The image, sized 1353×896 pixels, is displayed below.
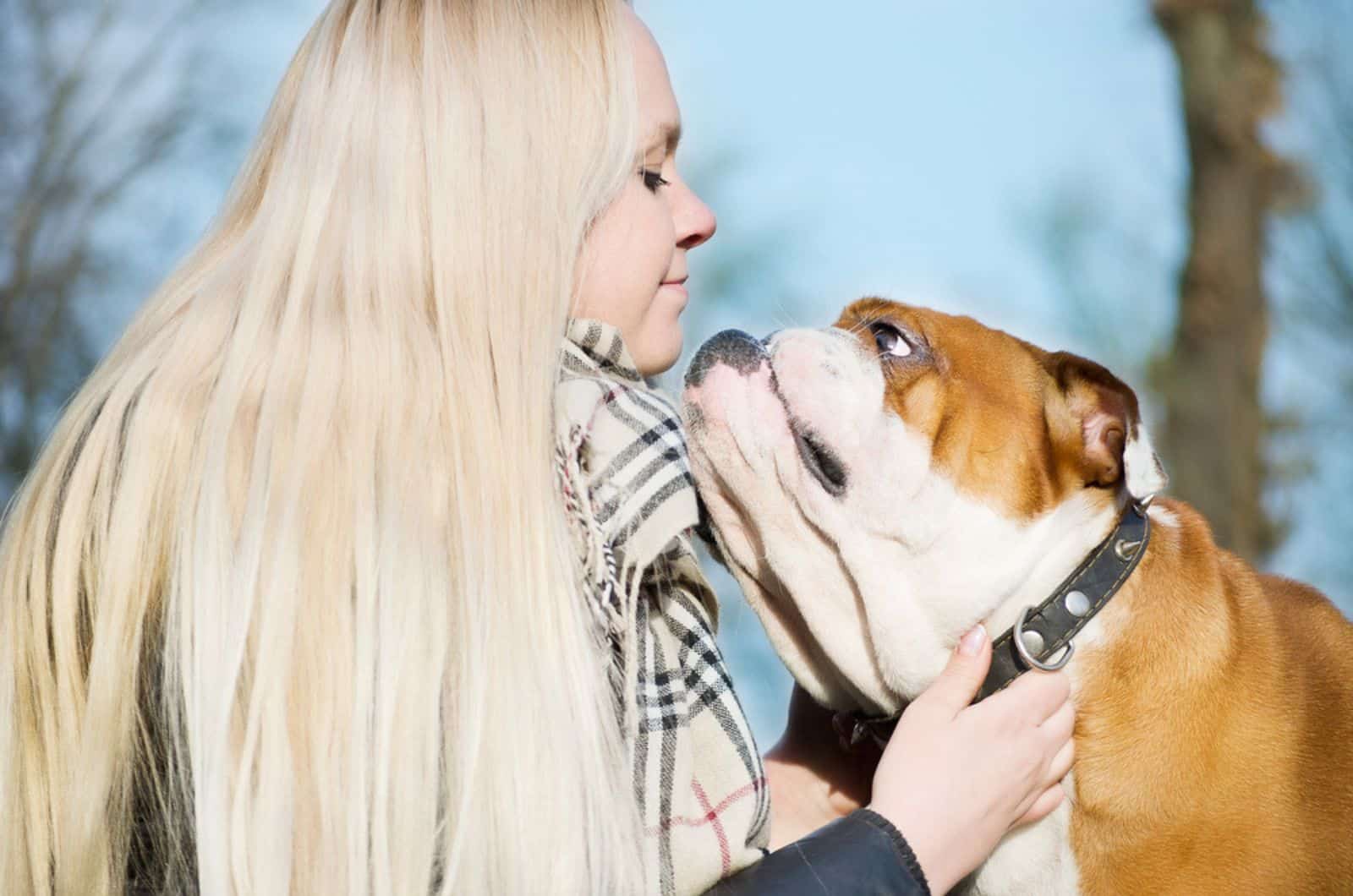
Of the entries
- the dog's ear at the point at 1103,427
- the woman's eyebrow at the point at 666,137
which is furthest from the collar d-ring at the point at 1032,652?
the woman's eyebrow at the point at 666,137

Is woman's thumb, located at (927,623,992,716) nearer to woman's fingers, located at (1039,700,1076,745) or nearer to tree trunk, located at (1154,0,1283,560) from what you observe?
woman's fingers, located at (1039,700,1076,745)

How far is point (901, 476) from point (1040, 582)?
327 mm

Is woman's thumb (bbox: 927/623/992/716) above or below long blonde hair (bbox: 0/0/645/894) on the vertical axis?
below

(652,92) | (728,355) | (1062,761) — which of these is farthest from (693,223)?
(1062,761)

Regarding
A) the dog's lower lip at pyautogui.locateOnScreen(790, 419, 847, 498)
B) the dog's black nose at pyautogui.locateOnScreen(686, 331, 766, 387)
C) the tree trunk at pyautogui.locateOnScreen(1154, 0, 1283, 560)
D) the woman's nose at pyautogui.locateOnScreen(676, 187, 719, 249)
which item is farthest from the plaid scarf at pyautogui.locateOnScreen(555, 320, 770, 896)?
the tree trunk at pyautogui.locateOnScreen(1154, 0, 1283, 560)

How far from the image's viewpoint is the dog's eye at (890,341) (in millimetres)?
2725

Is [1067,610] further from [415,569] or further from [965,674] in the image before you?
[415,569]

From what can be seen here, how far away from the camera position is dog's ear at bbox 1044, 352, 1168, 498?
250 centimetres

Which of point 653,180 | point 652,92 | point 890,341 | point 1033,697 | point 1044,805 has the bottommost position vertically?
point 1044,805

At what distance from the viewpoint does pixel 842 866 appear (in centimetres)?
228

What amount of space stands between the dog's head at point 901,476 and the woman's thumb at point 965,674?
0.05m

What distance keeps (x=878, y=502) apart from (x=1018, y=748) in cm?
51

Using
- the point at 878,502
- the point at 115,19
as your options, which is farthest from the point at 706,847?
the point at 115,19

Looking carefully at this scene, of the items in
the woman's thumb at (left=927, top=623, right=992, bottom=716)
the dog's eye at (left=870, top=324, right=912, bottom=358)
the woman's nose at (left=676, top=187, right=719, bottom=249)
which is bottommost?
the woman's thumb at (left=927, top=623, right=992, bottom=716)
